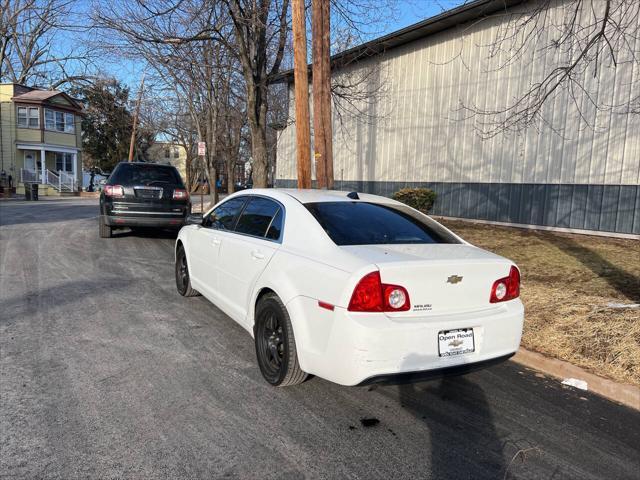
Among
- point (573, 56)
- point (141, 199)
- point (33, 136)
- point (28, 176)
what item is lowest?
point (141, 199)

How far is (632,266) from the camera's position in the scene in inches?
329

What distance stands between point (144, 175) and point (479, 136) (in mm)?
10087

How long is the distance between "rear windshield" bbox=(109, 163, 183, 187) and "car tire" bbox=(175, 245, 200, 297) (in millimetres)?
4744

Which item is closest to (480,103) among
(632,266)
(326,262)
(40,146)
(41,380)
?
(632,266)

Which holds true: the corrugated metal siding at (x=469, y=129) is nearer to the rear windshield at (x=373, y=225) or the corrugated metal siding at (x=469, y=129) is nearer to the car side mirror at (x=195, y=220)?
the rear windshield at (x=373, y=225)

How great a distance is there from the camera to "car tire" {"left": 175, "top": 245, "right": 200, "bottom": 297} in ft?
20.5

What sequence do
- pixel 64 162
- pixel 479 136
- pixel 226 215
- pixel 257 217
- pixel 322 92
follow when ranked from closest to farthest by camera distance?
pixel 257 217 < pixel 226 215 < pixel 322 92 < pixel 479 136 < pixel 64 162

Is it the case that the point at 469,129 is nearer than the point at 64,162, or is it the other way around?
the point at 469,129

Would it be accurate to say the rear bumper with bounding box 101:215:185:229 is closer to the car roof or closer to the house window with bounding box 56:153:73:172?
the car roof

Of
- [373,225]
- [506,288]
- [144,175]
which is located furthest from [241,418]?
[144,175]

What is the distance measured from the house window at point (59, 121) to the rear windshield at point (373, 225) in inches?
1616

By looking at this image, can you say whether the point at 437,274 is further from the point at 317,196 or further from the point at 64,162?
the point at 64,162

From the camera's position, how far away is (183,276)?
6.39 m

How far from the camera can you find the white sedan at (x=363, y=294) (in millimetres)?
3064
